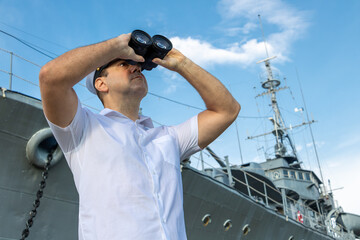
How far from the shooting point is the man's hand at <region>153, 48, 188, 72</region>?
2058mm

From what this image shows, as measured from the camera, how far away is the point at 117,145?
5.85ft

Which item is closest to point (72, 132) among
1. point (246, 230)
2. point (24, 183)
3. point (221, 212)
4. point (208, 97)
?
point (208, 97)

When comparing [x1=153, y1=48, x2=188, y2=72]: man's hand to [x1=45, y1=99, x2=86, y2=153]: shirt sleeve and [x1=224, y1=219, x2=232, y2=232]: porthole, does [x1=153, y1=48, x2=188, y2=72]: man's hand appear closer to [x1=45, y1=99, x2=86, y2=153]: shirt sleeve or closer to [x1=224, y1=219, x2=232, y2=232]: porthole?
[x1=45, y1=99, x2=86, y2=153]: shirt sleeve

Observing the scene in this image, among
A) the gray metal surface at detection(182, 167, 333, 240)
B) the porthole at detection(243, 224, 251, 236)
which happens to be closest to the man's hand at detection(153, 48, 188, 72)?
the gray metal surface at detection(182, 167, 333, 240)

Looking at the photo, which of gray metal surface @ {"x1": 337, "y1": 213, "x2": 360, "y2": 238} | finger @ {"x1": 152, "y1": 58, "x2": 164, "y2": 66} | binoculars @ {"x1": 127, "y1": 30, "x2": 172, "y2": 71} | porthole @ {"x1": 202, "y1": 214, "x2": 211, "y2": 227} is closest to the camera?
binoculars @ {"x1": 127, "y1": 30, "x2": 172, "y2": 71}

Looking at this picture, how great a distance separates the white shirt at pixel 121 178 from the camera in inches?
63.4

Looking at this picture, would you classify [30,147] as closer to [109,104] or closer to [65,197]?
[65,197]

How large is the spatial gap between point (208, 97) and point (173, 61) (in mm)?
274

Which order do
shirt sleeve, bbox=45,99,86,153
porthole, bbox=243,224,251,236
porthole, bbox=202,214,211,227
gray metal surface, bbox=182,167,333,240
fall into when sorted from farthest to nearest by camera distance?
porthole, bbox=243,224,251,236 < porthole, bbox=202,214,211,227 < gray metal surface, bbox=182,167,333,240 < shirt sleeve, bbox=45,99,86,153

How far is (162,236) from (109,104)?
31.1 inches

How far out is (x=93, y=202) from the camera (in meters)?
1.66

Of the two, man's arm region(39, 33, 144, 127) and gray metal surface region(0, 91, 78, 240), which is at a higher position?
gray metal surface region(0, 91, 78, 240)

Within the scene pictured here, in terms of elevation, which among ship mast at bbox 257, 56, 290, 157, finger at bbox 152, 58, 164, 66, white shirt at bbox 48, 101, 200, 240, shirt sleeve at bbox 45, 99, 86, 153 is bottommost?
white shirt at bbox 48, 101, 200, 240

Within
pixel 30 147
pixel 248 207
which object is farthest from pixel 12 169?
pixel 248 207
